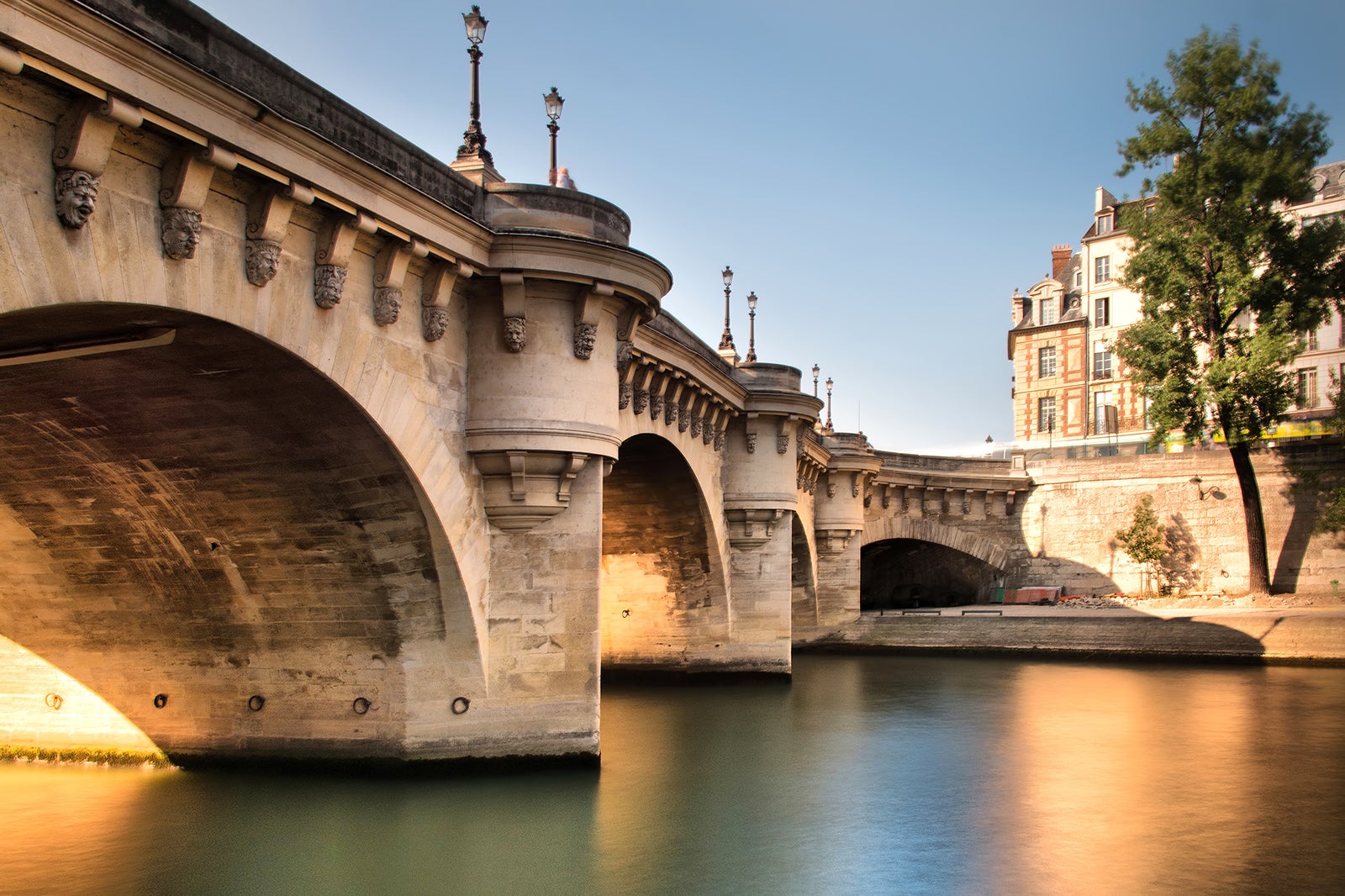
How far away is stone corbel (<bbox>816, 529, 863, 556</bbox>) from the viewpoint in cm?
4216

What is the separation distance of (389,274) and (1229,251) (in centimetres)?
3299

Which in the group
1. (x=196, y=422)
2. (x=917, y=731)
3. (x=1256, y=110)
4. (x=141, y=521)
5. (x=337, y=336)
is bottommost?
(x=917, y=731)

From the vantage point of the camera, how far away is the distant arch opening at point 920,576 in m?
51.7

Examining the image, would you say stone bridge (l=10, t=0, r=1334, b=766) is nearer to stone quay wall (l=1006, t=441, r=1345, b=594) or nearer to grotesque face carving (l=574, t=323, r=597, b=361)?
grotesque face carving (l=574, t=323, r=597, b=361)

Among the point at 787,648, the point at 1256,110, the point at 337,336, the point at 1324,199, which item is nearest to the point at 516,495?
the point at 337,336

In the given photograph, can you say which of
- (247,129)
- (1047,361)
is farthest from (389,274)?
(1047,361)

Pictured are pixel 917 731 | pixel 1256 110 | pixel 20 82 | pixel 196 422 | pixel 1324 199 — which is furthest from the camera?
pixel 1324 199

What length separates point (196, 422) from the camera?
1369 cm

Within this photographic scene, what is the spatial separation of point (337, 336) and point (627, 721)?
13.0 meters

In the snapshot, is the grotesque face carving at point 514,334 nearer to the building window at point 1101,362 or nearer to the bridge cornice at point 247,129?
the bridge cornice at point 247,129

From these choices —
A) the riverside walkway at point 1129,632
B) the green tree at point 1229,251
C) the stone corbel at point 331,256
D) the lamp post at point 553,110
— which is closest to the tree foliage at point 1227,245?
the green tree at point 1229,251

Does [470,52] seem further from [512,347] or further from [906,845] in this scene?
[906,845]

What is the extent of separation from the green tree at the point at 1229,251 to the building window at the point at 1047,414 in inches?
942

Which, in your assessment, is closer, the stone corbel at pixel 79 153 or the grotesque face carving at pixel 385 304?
the stone corbel at pixel 79 153
